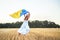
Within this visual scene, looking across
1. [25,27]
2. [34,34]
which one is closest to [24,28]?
[25,27]

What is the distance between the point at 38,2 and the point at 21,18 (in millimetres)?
368

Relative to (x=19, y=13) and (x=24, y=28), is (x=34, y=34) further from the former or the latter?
(x=19, y=13)

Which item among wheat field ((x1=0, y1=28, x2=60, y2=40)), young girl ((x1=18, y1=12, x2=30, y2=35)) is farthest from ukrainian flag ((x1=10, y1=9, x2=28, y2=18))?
Result: wheat field ((x1=0, y1=28, x2=60, y2=40))

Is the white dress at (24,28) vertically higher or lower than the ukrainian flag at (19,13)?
lower

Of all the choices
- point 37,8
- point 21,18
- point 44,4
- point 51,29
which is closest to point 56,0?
point 44,4

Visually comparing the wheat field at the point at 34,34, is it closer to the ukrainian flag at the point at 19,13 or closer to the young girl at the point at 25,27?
the young girl at the point at 25,27

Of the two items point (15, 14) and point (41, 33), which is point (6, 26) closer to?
point (15, 14)

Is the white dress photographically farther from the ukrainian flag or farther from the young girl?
the ukrainian flag

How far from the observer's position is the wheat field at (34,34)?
1.92 metres

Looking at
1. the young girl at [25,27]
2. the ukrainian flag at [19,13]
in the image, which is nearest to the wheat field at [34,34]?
the young girl at [25,27]

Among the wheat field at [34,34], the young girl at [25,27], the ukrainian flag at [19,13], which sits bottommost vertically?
the wheat field at [34,34]

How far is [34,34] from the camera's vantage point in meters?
1.95

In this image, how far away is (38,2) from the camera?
208 cm

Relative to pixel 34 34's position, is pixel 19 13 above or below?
above
